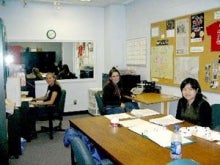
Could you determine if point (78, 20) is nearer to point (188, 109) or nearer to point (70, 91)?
point (70, 91)

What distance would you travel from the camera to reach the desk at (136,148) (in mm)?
1665

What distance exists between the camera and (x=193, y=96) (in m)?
2.76

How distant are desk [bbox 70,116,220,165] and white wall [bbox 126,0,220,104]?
1.92 meters

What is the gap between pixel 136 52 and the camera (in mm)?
5512

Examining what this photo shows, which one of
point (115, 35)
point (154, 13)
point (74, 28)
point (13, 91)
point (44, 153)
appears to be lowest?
point (44, 153)

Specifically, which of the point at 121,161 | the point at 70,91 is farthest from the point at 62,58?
the point at 121,161

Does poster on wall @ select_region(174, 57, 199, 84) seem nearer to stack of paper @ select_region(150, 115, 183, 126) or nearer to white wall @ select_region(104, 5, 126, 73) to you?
stack of paper @ select_region(150, 115, 183, 126)

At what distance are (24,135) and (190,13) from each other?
11.2ft

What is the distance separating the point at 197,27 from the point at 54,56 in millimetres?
5036

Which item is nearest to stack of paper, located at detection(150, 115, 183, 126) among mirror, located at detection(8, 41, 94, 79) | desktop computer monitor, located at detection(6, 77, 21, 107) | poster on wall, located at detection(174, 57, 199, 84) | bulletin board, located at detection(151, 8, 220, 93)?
bulletin board, located at detection(151, 8, 220, 93)

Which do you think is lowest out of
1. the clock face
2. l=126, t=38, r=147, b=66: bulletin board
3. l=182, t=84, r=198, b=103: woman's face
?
l=182, t=84, r=198, b=103: woman's face

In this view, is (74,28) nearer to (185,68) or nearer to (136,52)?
(136,52)

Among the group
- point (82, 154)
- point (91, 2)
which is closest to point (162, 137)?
point (82, 154)

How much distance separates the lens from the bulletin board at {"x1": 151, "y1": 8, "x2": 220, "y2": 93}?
3559 mm
